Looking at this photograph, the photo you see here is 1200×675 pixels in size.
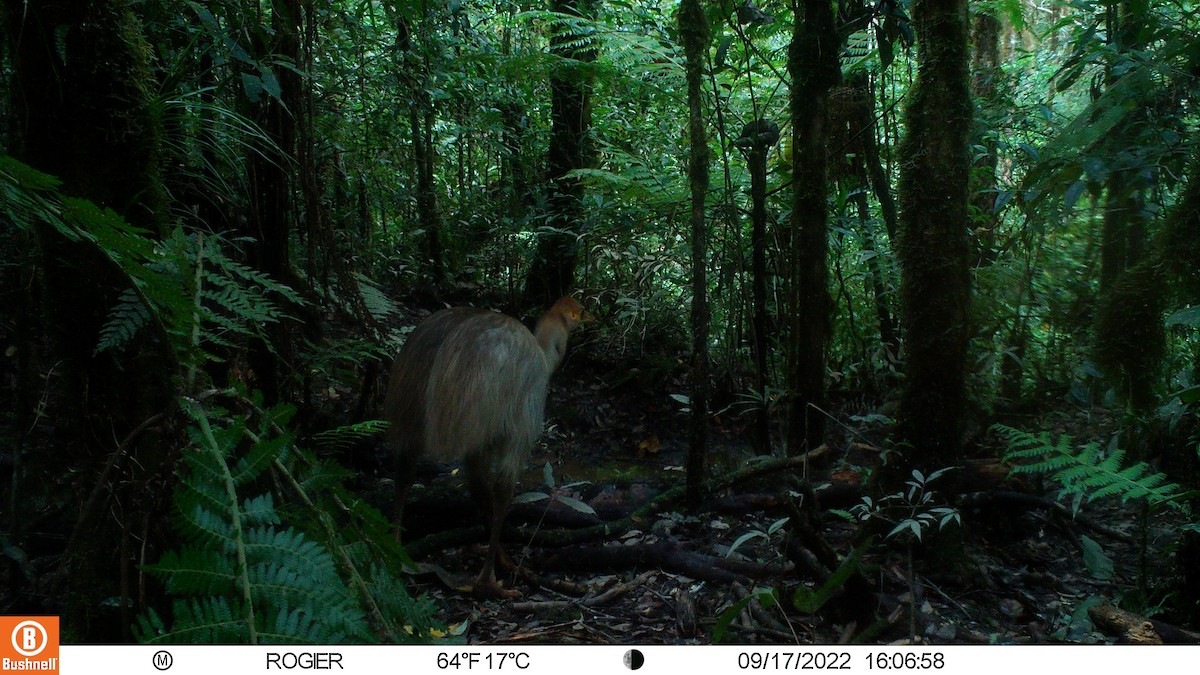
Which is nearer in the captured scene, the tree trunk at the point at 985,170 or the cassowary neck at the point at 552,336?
the cassowary neck at the point at 552,336

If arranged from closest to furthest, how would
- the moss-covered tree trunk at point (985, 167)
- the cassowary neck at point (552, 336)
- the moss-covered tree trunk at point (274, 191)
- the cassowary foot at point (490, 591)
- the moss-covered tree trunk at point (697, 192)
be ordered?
the cassowary foot at point (490, 591) < the moss-covered tree trunk at point (697, 192) < the moss-covered tree trunk at point (274, 191) < the cassowary neck at point (552, 336) < the moss-covered tree trunk at point (985, 167)

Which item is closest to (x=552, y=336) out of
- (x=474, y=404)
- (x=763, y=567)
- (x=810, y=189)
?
(x=474, y=404)

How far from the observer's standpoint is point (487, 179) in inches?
306

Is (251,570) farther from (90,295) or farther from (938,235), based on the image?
(938,235)

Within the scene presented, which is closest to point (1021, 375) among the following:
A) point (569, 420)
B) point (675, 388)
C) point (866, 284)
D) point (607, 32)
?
point (866, 284)

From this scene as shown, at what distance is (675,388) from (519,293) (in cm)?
184

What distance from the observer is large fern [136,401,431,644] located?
161 cm

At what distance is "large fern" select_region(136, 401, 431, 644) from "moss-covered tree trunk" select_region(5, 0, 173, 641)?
0.18 metres

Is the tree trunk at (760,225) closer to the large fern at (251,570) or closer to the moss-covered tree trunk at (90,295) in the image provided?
the large fern at (251,570)

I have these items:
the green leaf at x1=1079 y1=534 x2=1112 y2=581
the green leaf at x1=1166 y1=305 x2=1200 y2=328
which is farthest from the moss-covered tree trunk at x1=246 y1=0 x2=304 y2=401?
the green leaf at x1=1166 y1=305 x2=1200 y2=328
